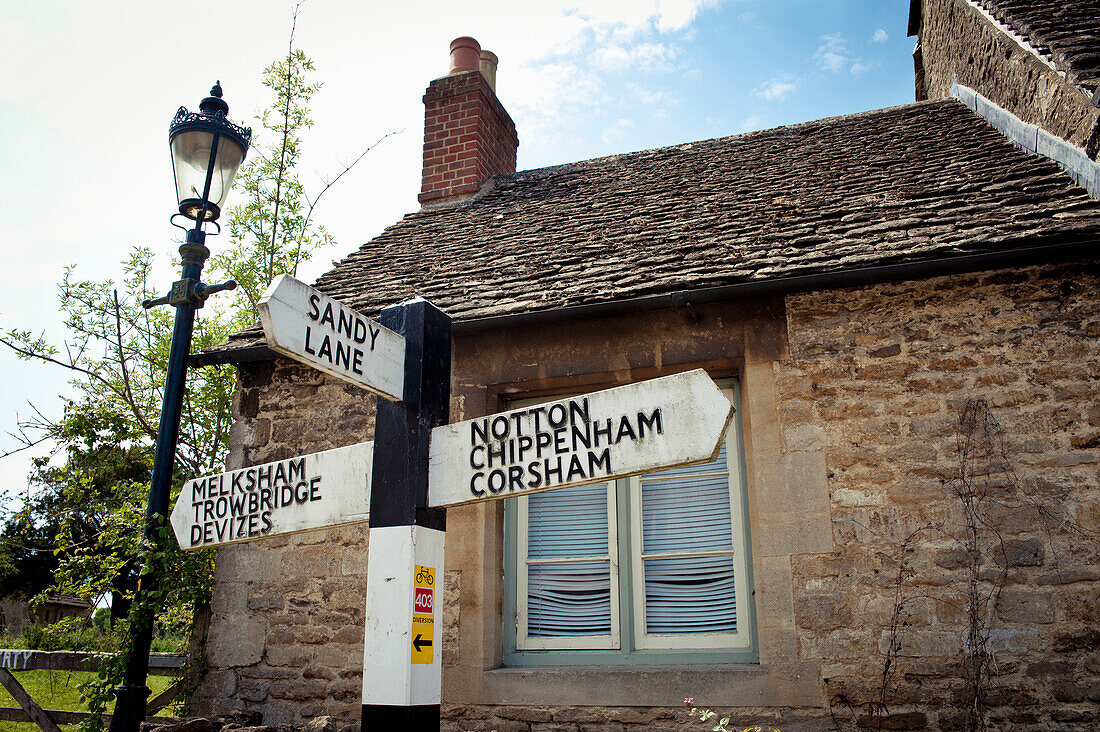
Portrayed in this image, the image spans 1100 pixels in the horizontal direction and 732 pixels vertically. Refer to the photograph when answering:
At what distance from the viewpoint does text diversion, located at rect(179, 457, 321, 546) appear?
2500mm

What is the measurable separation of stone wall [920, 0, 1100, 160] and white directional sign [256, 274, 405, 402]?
466 centimetres

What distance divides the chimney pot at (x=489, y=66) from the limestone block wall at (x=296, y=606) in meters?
4.73

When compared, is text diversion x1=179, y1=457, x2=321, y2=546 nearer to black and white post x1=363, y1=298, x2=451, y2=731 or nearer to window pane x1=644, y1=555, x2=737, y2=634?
black and white post x1=363, y1=298, x2=451, y2=731

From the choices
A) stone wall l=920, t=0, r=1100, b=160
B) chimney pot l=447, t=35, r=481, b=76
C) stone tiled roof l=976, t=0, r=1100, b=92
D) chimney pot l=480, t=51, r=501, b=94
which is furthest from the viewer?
chimney pot l=480, t=51, r=501, b=94

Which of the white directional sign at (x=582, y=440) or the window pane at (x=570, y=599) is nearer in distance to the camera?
the white directional sign at (x=582, y=440)

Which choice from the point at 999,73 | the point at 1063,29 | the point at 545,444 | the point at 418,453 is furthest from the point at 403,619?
the point at 999,73

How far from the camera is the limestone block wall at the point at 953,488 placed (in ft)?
12.3

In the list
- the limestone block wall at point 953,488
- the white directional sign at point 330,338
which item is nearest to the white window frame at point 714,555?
the limestone block wall at point 953,488

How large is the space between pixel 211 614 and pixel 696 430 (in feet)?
14.8

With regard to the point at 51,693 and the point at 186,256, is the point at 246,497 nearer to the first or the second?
the point at 186,256

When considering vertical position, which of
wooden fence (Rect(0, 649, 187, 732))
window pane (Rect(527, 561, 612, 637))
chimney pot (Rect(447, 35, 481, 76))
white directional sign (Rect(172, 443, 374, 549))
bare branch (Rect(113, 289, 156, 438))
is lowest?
wooden fence (Rect(0, 649, 187, 732))

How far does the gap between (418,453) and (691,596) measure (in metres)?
2.78

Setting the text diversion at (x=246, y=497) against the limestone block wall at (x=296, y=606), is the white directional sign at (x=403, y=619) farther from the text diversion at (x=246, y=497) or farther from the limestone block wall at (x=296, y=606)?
the limestone block wall at (x=296, y=606)

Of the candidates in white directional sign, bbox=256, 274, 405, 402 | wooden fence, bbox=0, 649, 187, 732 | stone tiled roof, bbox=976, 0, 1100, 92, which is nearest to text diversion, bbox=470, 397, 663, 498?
white directional sign, bbox=256, 274, 405, 402
